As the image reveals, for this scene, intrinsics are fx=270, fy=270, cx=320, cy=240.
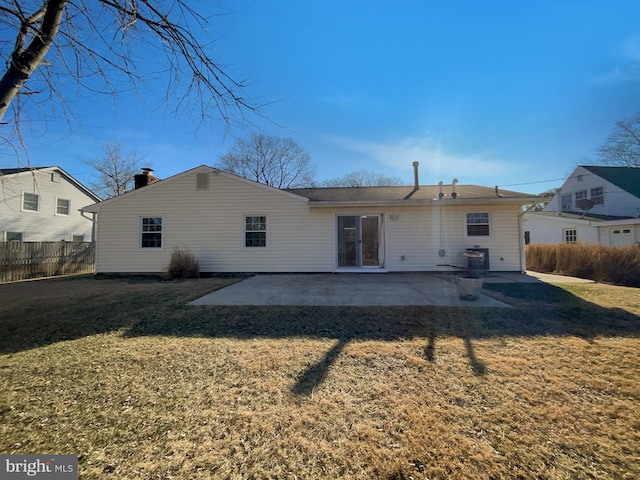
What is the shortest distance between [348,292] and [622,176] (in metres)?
25.3

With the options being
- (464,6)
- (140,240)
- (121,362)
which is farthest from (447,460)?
(140,240)

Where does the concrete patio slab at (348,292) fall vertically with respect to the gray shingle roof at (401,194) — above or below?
below

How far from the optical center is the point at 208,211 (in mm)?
11055

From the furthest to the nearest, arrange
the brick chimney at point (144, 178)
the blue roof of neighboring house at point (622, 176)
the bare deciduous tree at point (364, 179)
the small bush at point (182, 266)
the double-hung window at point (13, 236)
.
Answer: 1. the bare deciduous tree at point (364, 179)
2. the blue roof of neighboring house at point (622, 176)
3. the double-hung window at point (13, 236)
4. the brick chimney at point (144, 178)
5. the small bush at point (182, 266)

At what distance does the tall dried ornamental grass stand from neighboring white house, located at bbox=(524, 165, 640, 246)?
7540mm

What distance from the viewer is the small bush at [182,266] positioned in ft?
33.8

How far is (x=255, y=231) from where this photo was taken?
11031 millimetres

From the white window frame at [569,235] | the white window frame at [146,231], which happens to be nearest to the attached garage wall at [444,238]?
the white window frame at [146,231]

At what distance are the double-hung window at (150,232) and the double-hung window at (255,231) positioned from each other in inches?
143

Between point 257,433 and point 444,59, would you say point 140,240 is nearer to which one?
point 257,433

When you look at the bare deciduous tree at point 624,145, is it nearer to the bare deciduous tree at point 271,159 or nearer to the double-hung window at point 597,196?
the double-hung window at point 597,196

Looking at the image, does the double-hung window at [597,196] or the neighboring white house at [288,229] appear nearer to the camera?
the neighboring white house at [288,229]

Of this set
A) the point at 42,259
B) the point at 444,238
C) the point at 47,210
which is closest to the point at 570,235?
the point at 444,238

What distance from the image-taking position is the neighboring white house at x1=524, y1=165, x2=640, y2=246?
54.1 ft
